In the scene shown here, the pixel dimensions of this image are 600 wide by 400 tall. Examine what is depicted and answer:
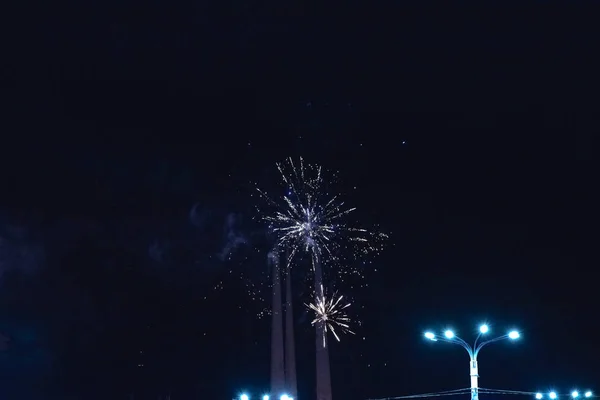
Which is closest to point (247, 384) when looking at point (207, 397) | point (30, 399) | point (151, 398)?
point (207, 397)

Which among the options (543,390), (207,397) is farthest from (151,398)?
(543,390)

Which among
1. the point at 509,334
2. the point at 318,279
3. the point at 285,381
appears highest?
the point at 318,279

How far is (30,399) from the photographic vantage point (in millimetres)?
73562

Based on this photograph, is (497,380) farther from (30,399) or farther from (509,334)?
(509,334)

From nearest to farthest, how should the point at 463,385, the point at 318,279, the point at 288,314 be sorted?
the point at 318,279
the point at 288,314
the point at 463,385

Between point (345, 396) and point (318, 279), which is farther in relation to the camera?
point (345, 396)

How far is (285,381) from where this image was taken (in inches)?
3002

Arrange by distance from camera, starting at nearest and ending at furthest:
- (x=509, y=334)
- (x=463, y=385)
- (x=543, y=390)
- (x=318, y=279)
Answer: (x=509, y=334) < (x=318, y=279) < (x=543, y=390) < (x=463, y=385)

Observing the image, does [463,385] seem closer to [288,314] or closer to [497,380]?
[497,380]

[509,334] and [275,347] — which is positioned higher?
[275,347]

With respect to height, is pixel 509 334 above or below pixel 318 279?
below

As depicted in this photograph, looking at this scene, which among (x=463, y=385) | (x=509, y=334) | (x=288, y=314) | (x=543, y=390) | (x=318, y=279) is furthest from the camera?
(x=463, y=385)

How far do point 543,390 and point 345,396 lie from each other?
21420 mm

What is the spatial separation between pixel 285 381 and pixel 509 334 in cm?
5207
